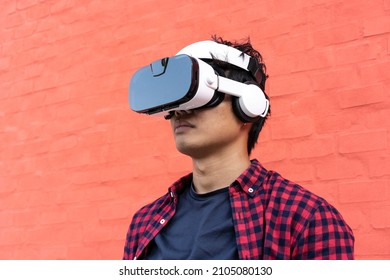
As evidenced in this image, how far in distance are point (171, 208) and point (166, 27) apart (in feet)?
4.93

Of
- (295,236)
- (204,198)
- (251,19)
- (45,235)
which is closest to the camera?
(295,236)

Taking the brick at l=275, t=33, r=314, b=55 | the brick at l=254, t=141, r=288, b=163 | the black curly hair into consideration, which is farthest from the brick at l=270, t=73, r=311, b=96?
the black curly hair

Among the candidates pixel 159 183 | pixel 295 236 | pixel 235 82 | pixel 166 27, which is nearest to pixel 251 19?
pixel 166 27

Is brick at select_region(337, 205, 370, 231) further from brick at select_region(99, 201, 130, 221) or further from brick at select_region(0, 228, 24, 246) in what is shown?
brick at select_region(0, 228, 24, 246)

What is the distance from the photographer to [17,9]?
3.61 metres

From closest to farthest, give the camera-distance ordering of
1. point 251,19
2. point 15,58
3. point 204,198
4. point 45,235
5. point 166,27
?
1. point 204,198
2. point 251,19
3. point 166,27
4. point 45,235
5. point 15,58

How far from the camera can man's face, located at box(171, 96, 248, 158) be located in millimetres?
1593

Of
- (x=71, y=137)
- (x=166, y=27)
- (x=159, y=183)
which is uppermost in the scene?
(x=166, y=27)

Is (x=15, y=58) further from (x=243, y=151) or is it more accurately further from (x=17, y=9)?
(x=243, y=151)

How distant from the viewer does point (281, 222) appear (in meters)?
1.44

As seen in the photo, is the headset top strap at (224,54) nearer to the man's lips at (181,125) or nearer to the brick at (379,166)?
the man's lips at (181,125)

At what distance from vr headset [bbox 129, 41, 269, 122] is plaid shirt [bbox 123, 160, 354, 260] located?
7.7 inches

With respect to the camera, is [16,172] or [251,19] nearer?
[251,19]

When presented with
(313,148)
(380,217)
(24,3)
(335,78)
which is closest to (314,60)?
(335,78)
